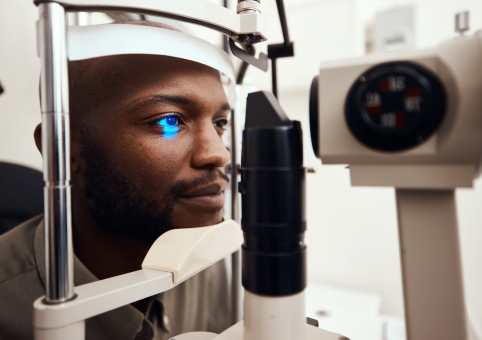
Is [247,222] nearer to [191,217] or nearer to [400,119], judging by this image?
[400,119]

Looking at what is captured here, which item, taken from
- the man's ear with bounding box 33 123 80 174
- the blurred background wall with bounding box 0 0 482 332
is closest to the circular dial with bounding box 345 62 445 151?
the man's ear with bounding box 33 123 80 174

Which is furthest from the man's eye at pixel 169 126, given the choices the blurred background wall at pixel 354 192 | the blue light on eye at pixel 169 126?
the blurred background wall at pixel 354 192

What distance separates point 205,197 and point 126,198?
0.15m

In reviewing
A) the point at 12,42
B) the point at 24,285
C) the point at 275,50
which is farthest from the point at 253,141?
the point at 12,42

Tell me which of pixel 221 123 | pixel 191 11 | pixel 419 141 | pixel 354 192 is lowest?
pixel 354 192

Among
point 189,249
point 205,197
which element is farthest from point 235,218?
point 189,249

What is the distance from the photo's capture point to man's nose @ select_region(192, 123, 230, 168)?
0.54 metres

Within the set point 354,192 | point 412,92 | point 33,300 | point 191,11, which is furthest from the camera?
point 354,192

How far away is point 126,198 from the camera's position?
55 cm

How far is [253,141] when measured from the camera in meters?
0.29

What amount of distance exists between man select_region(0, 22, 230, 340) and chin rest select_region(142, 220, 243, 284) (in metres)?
0.06

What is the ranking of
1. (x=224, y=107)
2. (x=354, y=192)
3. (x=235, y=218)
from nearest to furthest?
(x=224, y=107) → (x=235, y=218) → (x=354, y=192)

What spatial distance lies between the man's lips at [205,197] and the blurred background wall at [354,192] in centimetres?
79

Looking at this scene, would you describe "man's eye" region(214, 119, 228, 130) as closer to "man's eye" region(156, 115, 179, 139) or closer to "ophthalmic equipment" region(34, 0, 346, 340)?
"man's eye" region(156, 115, 179, 139)
